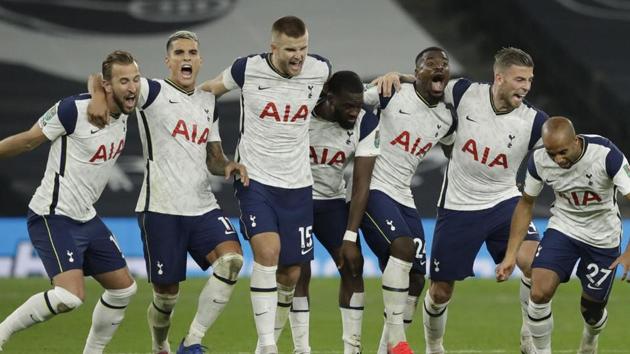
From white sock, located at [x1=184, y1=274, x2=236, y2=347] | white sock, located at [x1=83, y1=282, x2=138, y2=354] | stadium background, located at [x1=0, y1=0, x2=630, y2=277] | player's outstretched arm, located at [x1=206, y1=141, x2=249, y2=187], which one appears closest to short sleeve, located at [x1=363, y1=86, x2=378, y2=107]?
player's outstretched arm, located at [x1=206, y1=141, x2=249, y2=187]

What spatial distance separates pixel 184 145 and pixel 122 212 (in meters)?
9.87

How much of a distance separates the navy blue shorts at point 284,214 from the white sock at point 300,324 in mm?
552

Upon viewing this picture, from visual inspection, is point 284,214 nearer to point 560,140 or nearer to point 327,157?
point 327,157

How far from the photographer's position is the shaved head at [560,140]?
8.79m

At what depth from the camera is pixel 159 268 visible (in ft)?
30.9

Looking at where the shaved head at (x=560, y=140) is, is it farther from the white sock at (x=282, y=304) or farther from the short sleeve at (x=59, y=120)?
the short sleeve at (x=59, y=120)

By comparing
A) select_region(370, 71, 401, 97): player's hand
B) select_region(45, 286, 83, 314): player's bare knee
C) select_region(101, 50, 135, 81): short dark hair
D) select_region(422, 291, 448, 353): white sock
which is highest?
select_region(101, 50, 135, 81): short dark hair

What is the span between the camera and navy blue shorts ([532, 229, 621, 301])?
9250 mm

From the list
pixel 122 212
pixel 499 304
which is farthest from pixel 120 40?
pixel 499 304

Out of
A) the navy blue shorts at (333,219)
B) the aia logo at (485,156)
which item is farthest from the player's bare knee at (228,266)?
the aia logo at (485,156)

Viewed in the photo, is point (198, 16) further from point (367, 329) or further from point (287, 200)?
point (287, 200)

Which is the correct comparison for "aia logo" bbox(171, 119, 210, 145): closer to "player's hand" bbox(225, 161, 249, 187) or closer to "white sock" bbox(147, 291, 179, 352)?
"player's hand" bbox(225, 161, 249, 187)

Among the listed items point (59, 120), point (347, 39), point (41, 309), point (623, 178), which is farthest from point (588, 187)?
point (347, 39)

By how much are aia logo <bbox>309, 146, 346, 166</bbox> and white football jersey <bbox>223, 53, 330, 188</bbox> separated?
0.45 meters
